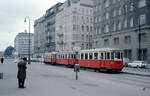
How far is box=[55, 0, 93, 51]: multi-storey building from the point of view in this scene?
8312 cm

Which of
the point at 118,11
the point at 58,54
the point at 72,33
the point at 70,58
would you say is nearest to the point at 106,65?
the point at 70,58

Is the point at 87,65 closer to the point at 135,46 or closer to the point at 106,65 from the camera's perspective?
the point at 106,65

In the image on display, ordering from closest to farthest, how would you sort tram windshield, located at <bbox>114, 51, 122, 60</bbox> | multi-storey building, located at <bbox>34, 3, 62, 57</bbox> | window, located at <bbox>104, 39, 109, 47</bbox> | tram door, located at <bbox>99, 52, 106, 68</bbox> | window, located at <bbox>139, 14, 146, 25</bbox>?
tram windshield, located at <bbox>114, 51, 122, 60</bbox>, tram door, located at <bbox>99, 52, 106, 68</bbox>, window, located at <bbox>139, 14, 146, 25</bbox>, window, located at <bbox>104, 39, 109, 47</bbox>, multi-storey building, located at <bbox>34, 3, 62, 57</bbox>

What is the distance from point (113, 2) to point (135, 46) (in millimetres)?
14981

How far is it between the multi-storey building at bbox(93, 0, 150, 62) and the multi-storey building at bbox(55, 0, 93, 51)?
14641 millimetres

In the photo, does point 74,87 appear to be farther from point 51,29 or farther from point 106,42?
point 51,29

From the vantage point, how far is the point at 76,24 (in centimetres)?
8362

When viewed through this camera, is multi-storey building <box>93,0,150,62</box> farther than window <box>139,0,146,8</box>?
No

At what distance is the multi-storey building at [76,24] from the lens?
83125 mm

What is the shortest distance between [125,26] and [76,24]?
3013 cm

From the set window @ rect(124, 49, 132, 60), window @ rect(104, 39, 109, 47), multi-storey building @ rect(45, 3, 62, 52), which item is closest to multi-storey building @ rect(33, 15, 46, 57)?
multi-storey building @ rect(45, 3, 62, 52)

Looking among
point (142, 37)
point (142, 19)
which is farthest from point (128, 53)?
point (142, 19)

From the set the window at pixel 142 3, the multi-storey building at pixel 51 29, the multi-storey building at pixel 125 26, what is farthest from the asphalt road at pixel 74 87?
the multi-storey building at pixel 51 29

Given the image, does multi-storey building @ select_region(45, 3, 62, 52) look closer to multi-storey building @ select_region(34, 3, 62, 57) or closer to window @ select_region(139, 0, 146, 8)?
multi-storey building @ select_region(34, 3, 62, 57)
